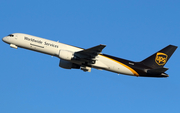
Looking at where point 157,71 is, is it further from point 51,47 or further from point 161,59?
point 51,47

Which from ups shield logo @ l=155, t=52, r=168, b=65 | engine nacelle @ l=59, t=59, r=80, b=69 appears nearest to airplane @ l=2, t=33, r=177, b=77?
ups shield logo @ l=155, t=52, r=168, b=65

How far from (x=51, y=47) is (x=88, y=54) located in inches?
→ 294

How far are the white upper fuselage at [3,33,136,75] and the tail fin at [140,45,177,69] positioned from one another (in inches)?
172

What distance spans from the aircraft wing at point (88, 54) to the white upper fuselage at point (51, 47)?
1565mm

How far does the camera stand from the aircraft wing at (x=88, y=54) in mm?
55491

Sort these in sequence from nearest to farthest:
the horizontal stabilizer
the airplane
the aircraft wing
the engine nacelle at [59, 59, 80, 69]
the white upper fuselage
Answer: the aircraft wing → the horizontal stabilizer → the airplane → the white upper fuselage → the engine nacelle at [59, 59, 80, 69]

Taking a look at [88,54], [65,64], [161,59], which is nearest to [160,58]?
[161,59]

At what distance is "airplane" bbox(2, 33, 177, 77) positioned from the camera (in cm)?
5712

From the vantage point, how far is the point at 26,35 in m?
59.0

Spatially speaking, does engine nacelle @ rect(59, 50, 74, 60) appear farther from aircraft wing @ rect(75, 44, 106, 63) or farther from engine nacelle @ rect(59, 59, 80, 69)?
engine nacelle @ rect(59, 59, 80, 69)

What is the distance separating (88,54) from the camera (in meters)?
57.1

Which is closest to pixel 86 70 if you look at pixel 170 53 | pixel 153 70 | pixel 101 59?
pixel 101 59

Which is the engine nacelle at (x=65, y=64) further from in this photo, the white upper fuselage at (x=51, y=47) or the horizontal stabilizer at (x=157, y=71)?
the horizontal stabilizer at (x=157, y=71)

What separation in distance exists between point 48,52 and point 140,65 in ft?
62.5
